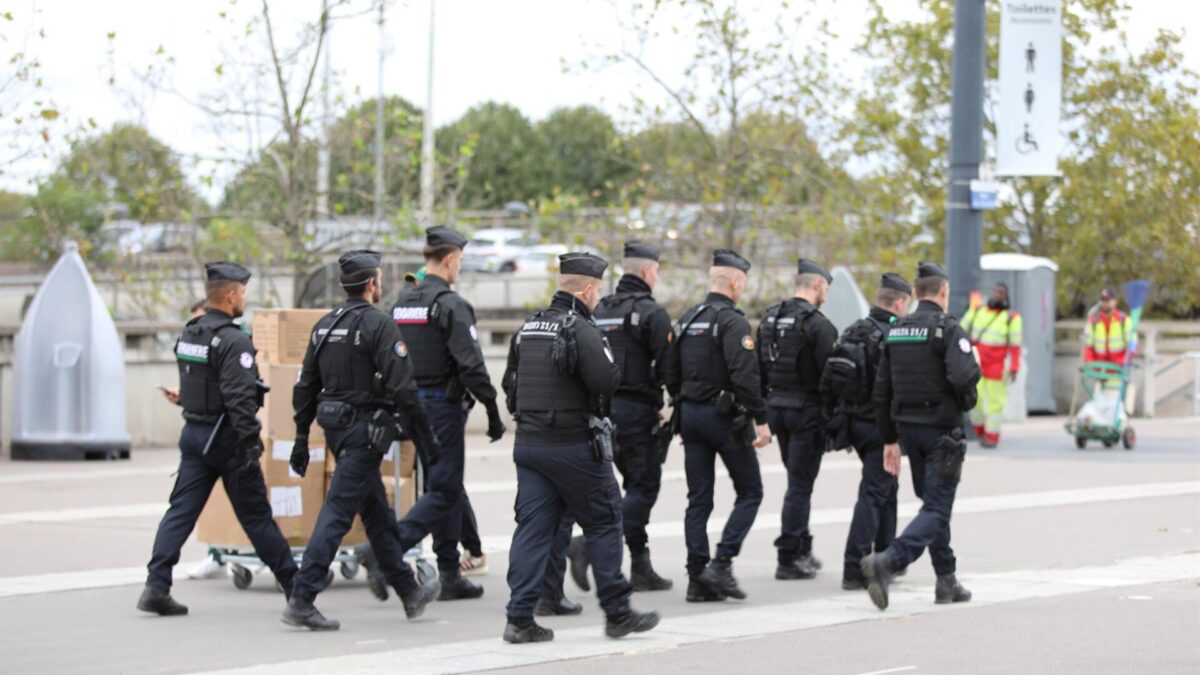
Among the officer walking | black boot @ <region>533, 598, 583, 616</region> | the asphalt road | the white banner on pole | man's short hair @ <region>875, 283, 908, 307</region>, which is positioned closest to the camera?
the asphalt road

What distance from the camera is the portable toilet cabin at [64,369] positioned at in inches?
729

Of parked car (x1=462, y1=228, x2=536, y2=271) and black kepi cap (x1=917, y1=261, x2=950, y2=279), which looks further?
parked car (x1=462, y1=228, x2=536, y2=271)

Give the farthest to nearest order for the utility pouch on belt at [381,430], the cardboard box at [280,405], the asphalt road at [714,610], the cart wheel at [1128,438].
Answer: the cart wheel at [1128,438] → the cardboard box at [280,405] → the utility pouch on belt at [381,430] → the asphalt road at [714,610]

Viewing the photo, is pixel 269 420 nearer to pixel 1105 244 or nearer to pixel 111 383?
pixel 111 383

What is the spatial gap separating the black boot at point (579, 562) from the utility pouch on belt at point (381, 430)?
184 centimetres

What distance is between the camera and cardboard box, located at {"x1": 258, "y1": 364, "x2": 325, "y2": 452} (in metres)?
10.7

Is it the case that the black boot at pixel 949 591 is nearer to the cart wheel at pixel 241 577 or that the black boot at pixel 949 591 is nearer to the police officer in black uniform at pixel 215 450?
the police officer in black uniform at pixel 215 450

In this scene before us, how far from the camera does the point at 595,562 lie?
8.88 metres

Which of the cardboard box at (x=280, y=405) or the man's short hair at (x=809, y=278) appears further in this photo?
the man's short hair at (x=809, y=278)

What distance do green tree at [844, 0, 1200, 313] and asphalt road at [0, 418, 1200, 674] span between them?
14809 mm

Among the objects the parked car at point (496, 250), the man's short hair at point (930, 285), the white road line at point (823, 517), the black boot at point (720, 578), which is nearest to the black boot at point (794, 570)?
the black boot at point (720, 578)

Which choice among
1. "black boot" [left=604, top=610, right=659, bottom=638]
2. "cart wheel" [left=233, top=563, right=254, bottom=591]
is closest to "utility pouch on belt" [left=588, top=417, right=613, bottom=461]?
"black boot" [left=604, top=610, right=659, bottom=638]

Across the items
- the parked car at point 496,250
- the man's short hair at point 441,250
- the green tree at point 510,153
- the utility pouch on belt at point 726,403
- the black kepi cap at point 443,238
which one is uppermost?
the green tree at point 510,153

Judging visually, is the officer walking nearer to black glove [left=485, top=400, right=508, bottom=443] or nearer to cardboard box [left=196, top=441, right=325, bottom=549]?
black glove [left=485, top=400, right=508, bottom=443]
